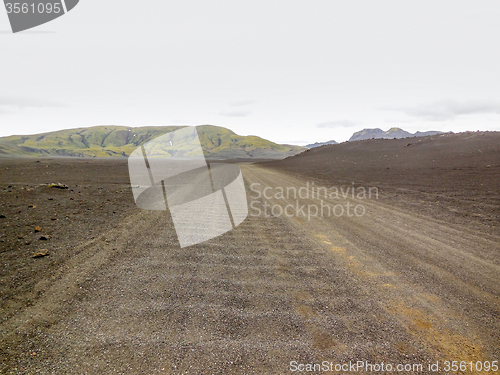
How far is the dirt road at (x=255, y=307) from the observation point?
2.51 meters

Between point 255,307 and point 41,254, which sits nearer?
point 255,307

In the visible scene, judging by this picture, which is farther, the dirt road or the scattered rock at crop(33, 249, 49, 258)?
the scattered rock at crop(33, 249, 49, 258)

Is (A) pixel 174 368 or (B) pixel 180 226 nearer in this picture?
(A) pixel 174 368

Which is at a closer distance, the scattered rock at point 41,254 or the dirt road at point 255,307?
the dirt road at point 255,307

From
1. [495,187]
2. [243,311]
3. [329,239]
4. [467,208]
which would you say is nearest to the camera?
[243,311]

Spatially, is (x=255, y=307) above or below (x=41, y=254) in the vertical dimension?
below

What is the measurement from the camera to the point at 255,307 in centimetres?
331

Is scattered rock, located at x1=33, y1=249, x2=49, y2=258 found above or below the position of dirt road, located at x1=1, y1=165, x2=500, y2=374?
above

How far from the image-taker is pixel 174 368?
233cm

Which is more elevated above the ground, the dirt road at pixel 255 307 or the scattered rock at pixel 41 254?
the scattered rock at pixel 41 254

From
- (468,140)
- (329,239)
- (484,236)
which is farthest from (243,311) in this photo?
(468,140)

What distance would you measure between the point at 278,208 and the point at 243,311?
651 cm

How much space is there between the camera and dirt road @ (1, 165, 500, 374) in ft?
8.24

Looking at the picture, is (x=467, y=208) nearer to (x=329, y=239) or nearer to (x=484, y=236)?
(x=484, y=236)
